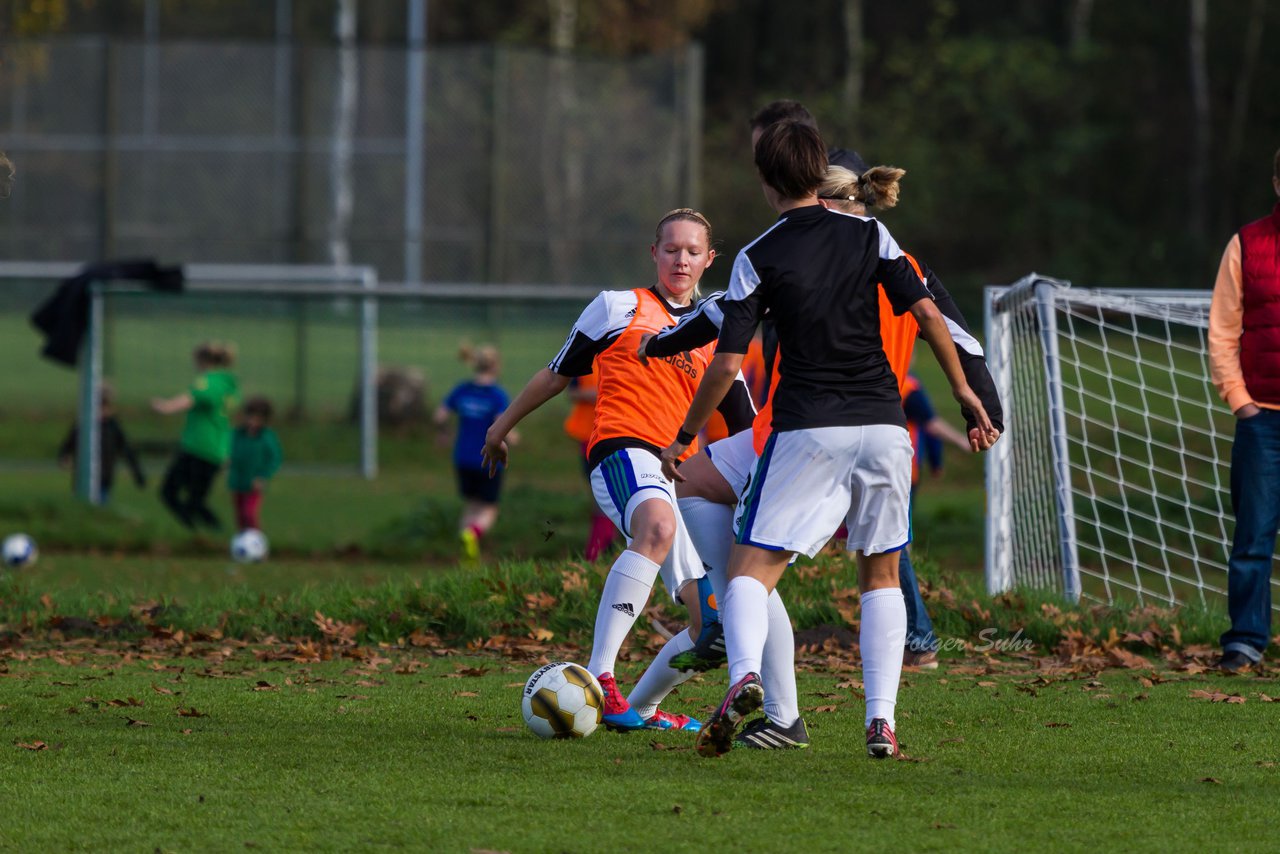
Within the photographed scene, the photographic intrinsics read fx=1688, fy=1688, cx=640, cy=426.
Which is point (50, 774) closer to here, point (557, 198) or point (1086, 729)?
point (1086, 729)

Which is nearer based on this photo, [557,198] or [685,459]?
[685,459]

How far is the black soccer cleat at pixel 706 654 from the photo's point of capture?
5.34 meters

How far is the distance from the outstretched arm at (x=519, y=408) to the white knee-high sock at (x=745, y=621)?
1118mm

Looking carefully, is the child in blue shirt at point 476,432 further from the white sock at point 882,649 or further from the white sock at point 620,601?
the white sock at point 882,649

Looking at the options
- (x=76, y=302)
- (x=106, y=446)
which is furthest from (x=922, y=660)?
(x=76, y=302)

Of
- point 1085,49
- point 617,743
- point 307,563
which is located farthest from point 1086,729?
point 1085,49

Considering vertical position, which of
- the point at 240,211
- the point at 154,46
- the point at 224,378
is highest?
the point at 154,46

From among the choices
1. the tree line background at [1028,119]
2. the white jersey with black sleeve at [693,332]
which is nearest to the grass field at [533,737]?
the white jersey with black sleeve at [693,332]

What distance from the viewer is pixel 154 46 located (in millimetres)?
23672

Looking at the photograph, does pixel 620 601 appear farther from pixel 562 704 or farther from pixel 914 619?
pixel 914 619

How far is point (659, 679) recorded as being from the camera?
217 inches

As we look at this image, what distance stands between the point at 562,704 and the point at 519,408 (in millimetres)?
1045

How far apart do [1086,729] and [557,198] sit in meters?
→ 17.6

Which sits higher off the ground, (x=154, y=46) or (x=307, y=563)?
(x=154, y=46)
